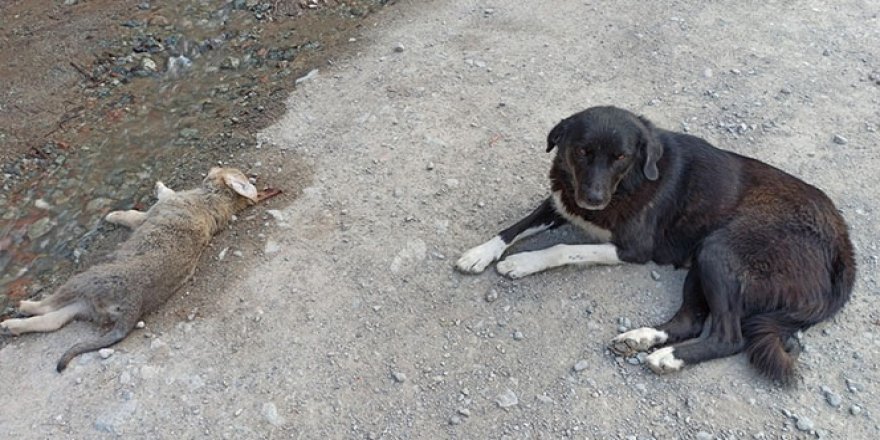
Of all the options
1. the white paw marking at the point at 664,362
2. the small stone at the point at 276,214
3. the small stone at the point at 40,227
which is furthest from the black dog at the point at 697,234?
the small stone at the point at 40,227

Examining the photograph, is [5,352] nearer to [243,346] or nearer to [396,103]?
[243,346]

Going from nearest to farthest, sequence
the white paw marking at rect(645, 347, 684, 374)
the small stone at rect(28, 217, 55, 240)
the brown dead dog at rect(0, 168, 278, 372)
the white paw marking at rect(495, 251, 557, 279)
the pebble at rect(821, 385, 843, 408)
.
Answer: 1. the pebble at rect(821, 385, 843, 408)
2. the white paw marking at rect(645, 347, 684, 374)
3. the brown dead dog at rect(0, 168, 278, 372)
4. the white paw marking at rect(495, 251, 557, 279)
5. the small stone at rect(28, 217, 55, 240)

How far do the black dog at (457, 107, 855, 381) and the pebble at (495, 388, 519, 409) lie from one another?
64 centimetres

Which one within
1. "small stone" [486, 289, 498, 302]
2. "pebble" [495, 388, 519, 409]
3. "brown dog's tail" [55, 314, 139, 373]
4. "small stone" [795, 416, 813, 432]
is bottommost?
"pebble" [495, 388, 519, 409]

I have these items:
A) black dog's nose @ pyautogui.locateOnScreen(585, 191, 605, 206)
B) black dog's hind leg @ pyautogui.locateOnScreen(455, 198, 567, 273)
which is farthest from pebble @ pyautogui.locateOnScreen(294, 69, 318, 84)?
black dog's nose @ pyautogui.locateOnScreen(585, 191, 605, 206)

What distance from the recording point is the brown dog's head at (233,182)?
5023 millimetres

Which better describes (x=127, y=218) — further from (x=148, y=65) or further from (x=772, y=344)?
(x=772, y=344)

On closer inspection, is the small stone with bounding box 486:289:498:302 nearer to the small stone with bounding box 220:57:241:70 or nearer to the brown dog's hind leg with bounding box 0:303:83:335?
the brown dog's hind leg with bounding box 0:303:83:335

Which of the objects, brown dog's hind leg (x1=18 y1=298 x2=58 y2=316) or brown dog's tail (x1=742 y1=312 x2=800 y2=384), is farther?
brown dog's hind leg (x1=18 y1=298 x2=58 y2=316)

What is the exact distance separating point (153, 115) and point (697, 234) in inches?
183

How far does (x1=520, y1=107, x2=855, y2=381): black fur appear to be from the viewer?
389 centimetres

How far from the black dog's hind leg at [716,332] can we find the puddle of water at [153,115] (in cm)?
348

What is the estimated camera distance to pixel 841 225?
4.22 metres

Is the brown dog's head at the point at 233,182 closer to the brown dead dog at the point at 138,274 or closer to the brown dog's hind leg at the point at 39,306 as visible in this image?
the brown dead dog at the point at 138,274
